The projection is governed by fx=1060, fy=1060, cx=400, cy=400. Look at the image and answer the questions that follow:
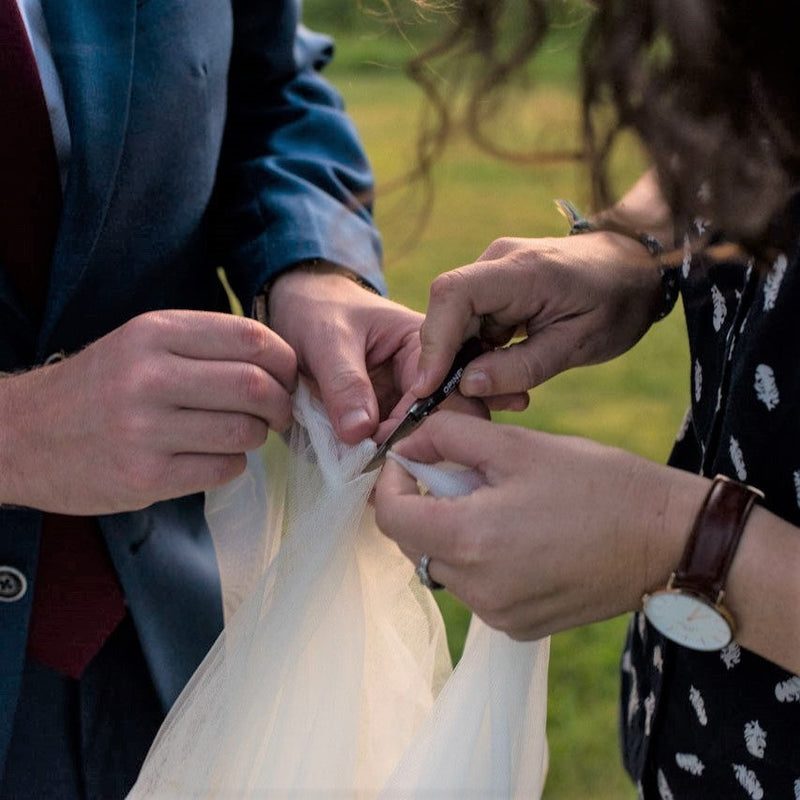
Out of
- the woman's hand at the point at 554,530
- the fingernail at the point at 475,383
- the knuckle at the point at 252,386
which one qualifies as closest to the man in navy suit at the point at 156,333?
the knuckle at the point at 252,386

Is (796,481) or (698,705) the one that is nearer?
(796,481)

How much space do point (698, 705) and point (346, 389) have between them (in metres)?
Answer: 0.51

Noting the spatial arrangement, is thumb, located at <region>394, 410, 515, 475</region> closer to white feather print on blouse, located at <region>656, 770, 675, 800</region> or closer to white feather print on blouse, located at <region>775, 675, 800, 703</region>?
white feather print on blouse, located at <region>775, 675, 800, 703</region>

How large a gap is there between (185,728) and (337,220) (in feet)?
2.30

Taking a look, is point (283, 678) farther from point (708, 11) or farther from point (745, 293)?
point (708, 11)

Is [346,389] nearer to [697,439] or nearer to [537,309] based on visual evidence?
[537,309]

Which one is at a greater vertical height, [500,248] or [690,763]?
[500,248]

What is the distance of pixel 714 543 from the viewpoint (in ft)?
2.95

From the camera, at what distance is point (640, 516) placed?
3.02 feet

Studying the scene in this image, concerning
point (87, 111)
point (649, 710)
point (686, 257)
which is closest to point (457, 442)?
point (686, 257)

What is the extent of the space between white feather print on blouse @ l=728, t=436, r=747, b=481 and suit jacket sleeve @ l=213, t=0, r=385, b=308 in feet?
1.99

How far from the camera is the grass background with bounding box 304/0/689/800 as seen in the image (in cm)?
117

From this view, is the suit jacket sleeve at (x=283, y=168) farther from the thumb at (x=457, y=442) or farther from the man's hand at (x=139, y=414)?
the thumb at (x=457, y=442)

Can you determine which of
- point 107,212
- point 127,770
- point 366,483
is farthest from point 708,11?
point 127,770
